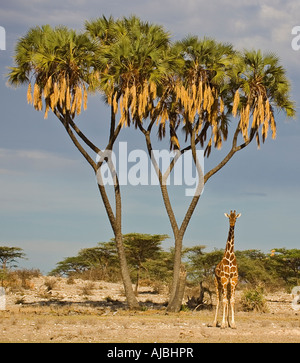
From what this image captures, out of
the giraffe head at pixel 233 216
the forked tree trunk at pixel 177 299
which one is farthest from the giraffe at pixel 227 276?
the forked tree trunk at pixel 177 299

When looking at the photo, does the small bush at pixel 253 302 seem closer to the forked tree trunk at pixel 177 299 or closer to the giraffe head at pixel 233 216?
the forked tree trunk at pixel 177 299

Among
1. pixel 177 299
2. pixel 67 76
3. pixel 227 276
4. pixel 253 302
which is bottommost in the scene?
pixel 253 302

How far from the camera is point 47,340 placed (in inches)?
524

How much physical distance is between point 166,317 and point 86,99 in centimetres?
856

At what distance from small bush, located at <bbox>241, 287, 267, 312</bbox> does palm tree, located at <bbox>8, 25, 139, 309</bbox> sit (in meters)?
4.48

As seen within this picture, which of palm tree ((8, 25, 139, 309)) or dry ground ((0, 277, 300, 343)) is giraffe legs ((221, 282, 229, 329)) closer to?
dry ground ((0, 277, 300, 343))

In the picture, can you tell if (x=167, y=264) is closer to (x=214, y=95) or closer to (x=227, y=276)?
(x=214, y=95)

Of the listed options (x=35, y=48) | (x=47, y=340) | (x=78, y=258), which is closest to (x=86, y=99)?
(x=35, y=48)

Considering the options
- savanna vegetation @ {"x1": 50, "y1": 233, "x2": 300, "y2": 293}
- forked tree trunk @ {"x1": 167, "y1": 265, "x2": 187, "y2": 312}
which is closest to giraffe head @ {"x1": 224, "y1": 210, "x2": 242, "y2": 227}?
forked tree trunk @ {"x1": 167, "y1": 265, "x2": 187, "y2": 312}

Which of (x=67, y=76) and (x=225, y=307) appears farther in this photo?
(x=67, y=76)

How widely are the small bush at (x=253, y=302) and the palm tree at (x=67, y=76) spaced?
448 centimetres

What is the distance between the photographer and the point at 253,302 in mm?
23812

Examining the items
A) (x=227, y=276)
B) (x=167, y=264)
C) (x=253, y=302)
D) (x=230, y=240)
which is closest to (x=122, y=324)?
(x=227, y=276)

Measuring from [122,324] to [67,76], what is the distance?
32.8 ft
